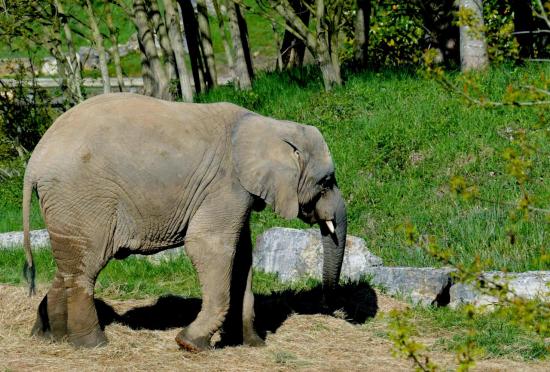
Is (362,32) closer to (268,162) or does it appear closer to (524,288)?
(524,288)

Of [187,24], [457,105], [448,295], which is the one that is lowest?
[448,295]

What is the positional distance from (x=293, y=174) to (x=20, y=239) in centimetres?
505

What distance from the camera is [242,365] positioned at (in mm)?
7828

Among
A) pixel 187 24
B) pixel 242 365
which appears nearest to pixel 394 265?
pixel 242 365

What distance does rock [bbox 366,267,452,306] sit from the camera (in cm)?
964

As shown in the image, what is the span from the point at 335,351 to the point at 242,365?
92 centimetres

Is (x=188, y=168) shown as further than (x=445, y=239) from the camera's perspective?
No

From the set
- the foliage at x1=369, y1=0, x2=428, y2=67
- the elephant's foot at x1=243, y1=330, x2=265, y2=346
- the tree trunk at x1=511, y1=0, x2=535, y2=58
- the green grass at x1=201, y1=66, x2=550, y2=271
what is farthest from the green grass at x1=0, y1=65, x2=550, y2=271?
the foliage at x1=369, y1=0, x2=428, y2=67

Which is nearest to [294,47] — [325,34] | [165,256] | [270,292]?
[325,34]

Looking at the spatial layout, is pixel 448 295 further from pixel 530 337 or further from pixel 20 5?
pixel 20 5

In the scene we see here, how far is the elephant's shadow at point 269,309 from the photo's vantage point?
9094 millimetres

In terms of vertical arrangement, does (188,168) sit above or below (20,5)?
below

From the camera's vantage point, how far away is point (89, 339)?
8055 millimetres

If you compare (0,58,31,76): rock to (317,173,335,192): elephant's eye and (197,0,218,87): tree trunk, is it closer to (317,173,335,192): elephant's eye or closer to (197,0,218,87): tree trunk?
(197,0,218,87): tree trunk
